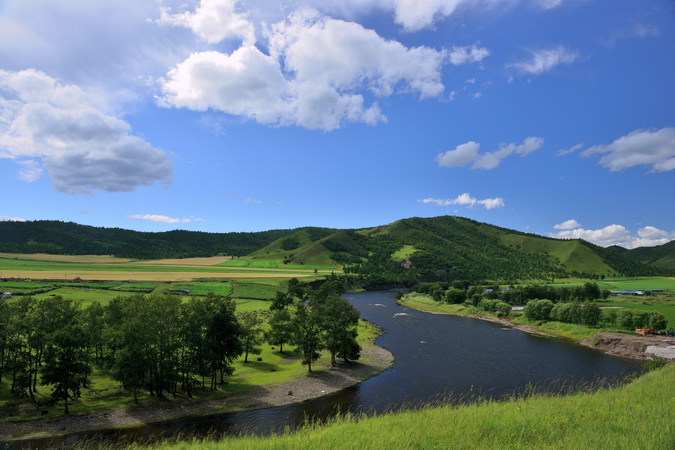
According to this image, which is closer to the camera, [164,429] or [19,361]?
[164,429]

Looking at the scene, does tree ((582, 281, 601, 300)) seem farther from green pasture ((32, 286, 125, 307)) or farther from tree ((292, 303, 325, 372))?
green pasture ((32, 286, 125, 307))

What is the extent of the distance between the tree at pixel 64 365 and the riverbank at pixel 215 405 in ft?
11.1

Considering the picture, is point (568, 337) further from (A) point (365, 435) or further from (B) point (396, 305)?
(A) point (365, 435)

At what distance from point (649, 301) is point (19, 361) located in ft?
623

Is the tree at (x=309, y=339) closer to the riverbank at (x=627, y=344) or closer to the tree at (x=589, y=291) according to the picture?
the riverbank at (x=627, y=344)

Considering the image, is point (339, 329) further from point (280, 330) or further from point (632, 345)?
point (632, 345)

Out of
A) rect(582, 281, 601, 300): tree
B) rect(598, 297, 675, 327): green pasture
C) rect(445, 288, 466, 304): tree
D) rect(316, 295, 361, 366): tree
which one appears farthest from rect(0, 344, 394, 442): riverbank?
rect(582, 281, 601, 300): tree

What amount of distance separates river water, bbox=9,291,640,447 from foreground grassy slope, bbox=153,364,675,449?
8693mm

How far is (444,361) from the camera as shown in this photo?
224 ft

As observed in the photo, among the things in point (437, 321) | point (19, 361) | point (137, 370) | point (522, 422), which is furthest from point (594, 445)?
point (437, 321)

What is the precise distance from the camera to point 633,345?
7475cm

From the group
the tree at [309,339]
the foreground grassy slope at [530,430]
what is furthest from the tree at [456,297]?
the foreground grassy slope at [530,430]

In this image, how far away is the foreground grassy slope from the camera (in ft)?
34.1

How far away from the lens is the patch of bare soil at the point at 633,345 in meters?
70.9
